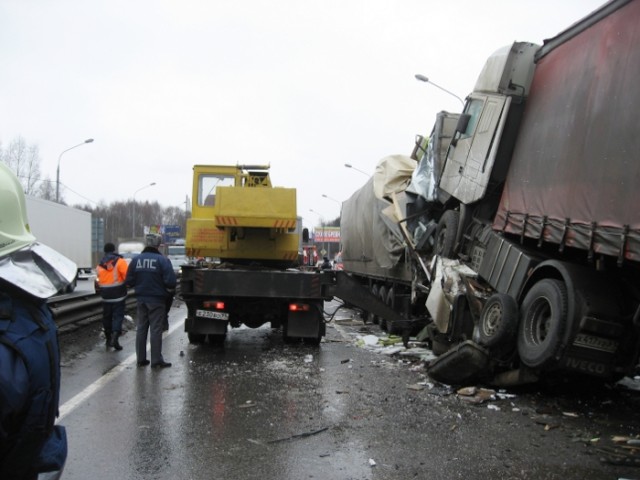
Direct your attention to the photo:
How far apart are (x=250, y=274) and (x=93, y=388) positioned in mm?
3332

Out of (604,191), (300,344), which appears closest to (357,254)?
(300,344)

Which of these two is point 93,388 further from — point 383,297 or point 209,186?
point 383,297

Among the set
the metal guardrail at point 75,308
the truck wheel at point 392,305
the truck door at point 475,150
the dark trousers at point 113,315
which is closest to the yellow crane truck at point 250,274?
the truck wheel at point 392,305

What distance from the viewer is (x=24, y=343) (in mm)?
1590

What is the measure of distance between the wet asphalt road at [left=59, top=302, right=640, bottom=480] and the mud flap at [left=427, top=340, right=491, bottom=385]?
9.9 inches

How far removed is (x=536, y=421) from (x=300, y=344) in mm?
5374

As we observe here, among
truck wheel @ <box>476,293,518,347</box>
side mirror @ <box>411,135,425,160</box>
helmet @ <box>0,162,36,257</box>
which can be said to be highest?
side mirror @ <box>411,135,425,160</box>

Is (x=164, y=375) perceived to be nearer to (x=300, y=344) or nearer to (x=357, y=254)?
(x=300, y=344)

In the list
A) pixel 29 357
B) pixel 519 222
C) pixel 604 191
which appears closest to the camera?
pixel 29 357

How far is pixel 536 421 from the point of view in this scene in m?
5.49

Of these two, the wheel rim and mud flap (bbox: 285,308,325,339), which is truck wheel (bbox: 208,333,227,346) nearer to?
mud flap (bbox: 285,308,325,339)

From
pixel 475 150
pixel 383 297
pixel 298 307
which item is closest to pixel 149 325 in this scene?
pixel 298 307

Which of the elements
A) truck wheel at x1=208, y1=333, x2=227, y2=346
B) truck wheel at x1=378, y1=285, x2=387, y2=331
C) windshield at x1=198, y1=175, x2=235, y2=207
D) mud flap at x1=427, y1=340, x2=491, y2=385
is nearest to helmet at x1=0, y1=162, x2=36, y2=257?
mud flap at x1=427, y1=340, x2=491, y2=385

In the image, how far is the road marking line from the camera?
18.8 ft
